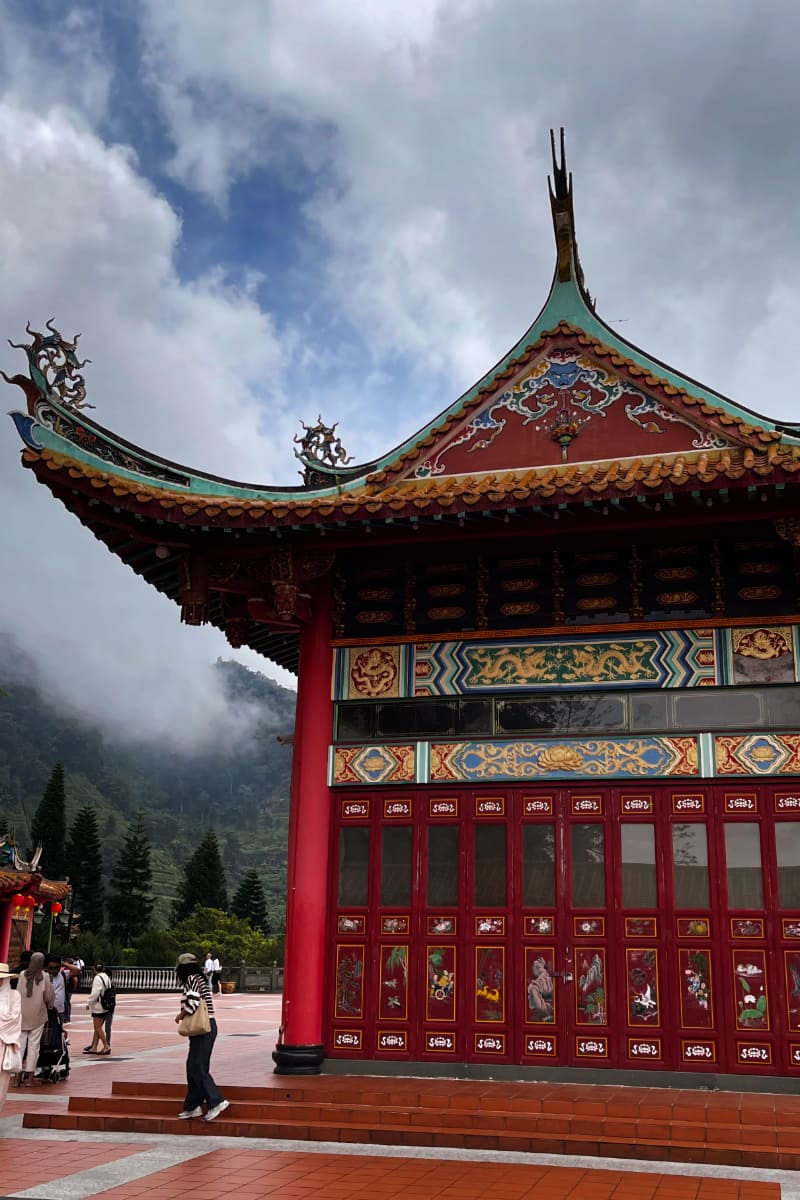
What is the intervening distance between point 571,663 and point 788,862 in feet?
9.14

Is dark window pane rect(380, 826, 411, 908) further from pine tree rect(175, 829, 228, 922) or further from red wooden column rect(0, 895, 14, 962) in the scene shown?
pine tree rect(175, 829, 228, 922)

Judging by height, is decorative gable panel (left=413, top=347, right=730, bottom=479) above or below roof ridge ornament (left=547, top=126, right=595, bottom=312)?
below

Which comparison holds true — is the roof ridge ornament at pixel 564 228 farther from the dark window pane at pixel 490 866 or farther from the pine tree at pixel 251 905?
the pine tree at pixel 251 905

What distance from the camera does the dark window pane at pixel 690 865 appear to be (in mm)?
10445

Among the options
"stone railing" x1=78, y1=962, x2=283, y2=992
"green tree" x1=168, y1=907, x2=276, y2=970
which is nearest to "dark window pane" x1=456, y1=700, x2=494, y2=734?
"stone railing" x1=78, y1=962, x2=283, y2=992

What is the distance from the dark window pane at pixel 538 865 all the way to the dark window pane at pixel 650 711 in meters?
1.37

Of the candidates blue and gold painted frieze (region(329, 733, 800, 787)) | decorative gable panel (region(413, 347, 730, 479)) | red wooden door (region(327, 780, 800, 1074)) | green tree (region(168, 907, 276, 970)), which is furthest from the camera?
green tree (region(168, 907, 276, 970))

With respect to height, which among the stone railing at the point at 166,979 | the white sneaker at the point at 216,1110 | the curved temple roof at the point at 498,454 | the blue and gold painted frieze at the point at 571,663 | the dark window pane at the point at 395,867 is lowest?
the stone railing at the point at 166,979

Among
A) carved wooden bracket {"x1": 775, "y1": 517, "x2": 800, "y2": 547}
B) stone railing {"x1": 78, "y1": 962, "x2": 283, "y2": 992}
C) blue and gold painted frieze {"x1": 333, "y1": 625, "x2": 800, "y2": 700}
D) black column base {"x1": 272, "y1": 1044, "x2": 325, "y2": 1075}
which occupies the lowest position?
stone railing {"x1": 78, "y1": 962, "x2": 283, "y2": 992}

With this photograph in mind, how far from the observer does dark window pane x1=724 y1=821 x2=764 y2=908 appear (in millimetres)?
10336

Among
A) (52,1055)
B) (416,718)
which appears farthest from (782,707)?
(52,1055)

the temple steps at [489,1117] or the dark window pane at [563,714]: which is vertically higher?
the dark window pane at [563,714]

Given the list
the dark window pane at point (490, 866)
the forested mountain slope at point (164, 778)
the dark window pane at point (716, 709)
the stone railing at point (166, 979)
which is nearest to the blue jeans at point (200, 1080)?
the dark window pane at point (490, 866)

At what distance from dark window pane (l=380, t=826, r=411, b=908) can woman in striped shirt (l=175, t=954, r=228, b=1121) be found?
7.83 ft
